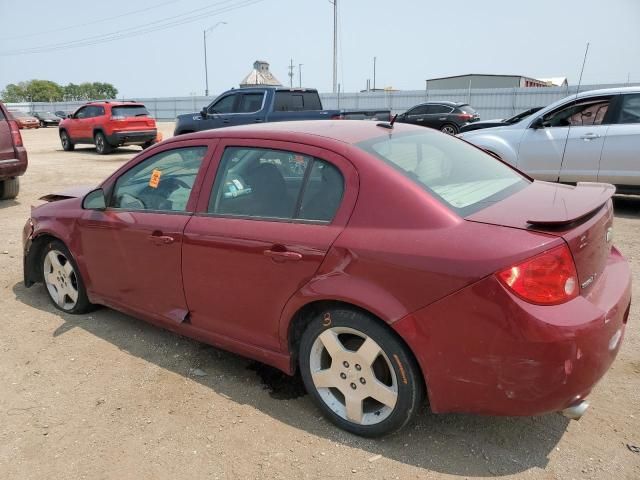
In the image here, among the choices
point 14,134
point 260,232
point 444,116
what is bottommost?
point 444,116

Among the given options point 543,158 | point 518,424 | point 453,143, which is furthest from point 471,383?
point 543,158

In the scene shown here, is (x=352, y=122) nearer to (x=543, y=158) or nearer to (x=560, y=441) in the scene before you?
(x=560, y=441)

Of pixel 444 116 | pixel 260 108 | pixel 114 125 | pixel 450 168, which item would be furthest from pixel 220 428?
pixel 444 116

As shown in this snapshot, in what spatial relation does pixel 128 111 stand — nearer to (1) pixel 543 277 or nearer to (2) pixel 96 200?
(2) pixel 96 200

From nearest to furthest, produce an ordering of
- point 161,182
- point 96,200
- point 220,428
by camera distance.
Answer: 1. point 220,428
2. point 161,182
3. point 96,200

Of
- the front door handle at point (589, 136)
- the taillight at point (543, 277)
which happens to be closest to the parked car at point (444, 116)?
the front door handle at point (589, 136)

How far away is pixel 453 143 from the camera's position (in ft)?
10.9

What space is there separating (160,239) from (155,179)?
20.3 inches

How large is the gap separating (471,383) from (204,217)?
1768 millimetres

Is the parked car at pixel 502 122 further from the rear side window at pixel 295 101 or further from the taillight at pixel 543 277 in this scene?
the taillight at pixel 543 277

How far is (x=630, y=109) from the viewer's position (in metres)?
7.05

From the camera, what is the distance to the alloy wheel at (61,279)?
419cm

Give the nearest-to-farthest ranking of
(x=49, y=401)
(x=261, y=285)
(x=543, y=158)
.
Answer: (x=261, y=285), (x=49, y=401), (x=543, y=158)

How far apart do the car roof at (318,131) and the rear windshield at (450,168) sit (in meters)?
0.08
